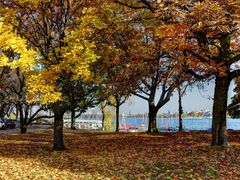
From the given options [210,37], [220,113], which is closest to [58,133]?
[220,113]

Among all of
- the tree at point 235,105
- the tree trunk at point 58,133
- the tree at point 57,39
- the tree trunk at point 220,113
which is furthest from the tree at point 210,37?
the tree at point 235,105

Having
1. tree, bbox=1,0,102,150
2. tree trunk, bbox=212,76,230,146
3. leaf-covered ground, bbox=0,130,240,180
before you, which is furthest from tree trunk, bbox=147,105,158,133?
tree trunk, bbox=212,76,230,146

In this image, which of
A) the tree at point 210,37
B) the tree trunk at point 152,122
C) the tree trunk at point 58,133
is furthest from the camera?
the tree trunk at point 152,122

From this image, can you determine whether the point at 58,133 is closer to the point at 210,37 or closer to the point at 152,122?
the point at 210,37

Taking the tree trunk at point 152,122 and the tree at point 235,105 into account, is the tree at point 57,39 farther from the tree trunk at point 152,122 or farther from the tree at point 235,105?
the tree at point 235,105

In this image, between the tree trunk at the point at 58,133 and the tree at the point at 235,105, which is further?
the tree at the point at 235,105

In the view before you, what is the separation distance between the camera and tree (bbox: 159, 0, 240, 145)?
1358 cm

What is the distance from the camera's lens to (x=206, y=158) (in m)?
14.3

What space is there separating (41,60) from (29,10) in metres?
3.01

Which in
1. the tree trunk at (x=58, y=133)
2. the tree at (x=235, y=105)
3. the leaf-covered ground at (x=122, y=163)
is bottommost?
the leaf-covered ground at (x=122, y=163)

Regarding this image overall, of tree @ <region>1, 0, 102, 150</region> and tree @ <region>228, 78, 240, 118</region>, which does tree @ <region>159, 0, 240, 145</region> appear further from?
tree @ <region>228, 78, 240, 118</region>

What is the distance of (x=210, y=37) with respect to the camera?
17.3 metres

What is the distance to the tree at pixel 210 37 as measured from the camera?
535 inches

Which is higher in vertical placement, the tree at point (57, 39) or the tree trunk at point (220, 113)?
the tree at point (57, 39)
